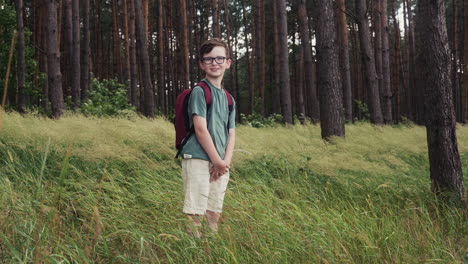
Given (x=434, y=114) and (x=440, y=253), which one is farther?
(x=434, y=114)

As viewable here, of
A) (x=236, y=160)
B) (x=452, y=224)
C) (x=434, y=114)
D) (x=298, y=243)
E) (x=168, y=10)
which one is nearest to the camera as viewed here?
(x=298, y=243)

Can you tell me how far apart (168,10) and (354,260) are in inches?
946

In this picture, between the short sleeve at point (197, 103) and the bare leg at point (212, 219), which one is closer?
the short sleeve at point (197, 103)

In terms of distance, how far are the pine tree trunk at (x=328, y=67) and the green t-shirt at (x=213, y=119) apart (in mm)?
5267

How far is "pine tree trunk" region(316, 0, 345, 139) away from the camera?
25.5ft

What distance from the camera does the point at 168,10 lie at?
24875 mm

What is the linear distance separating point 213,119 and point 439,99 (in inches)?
97.9

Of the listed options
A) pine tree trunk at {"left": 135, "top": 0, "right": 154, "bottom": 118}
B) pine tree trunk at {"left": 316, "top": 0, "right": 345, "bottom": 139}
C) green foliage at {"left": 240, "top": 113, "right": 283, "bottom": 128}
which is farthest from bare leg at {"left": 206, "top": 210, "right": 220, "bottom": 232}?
pine tree trunk at {"left": 135, "top": 0, "right": 154, "bottom": 118}

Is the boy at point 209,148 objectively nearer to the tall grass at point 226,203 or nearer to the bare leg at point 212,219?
the bare leg at point 212,219

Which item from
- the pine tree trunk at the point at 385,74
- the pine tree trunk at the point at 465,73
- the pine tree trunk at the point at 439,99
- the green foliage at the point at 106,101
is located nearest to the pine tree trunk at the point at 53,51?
the green foliage at the point at 106,101

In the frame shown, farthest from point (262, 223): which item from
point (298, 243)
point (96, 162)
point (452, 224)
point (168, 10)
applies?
point (168, 10)

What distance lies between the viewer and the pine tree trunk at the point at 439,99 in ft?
13.2

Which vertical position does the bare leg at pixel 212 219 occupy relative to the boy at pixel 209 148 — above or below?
below

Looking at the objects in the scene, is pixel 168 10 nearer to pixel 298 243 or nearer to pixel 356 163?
pixel 356 163
